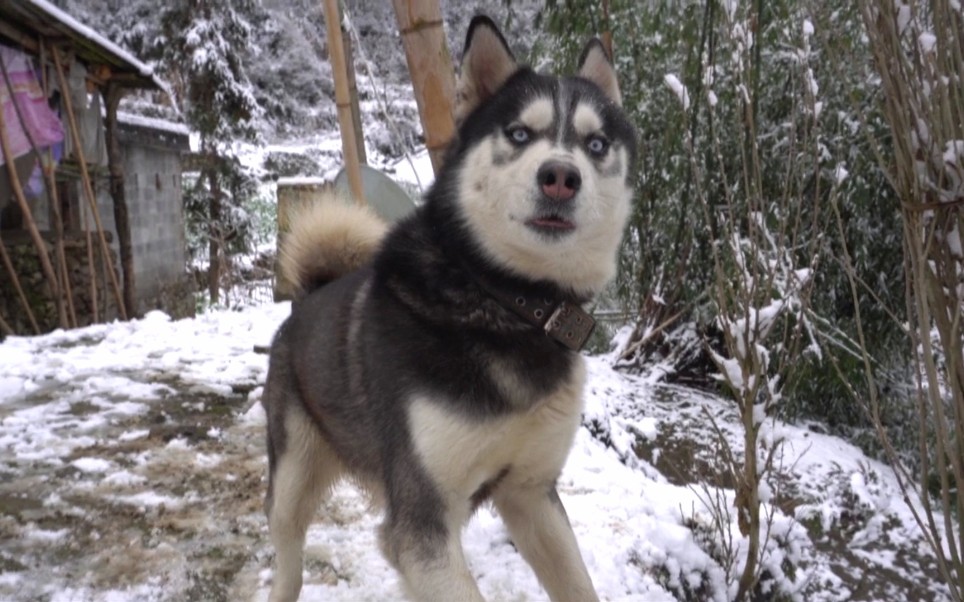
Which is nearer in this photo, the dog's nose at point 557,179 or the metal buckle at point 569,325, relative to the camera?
the dog's nose at point 557,179

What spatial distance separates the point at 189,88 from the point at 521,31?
19.4 ft

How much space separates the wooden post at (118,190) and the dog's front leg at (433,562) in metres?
7.65

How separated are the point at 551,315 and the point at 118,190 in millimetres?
7833

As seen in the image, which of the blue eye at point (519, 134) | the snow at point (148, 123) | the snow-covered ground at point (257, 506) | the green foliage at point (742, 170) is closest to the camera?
the blue eye at point (519, 134)

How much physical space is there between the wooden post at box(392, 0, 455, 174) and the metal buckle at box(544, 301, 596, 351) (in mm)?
1508

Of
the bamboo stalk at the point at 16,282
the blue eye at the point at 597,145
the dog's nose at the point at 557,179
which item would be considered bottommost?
the bamboo stalk at the point at 16,282

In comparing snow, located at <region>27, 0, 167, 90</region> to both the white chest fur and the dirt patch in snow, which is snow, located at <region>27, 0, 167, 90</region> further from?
the white chest fur

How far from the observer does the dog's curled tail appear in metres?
2.82

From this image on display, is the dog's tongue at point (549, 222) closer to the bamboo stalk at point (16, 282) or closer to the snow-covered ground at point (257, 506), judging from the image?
the snow-covered ground at point (257, 506)

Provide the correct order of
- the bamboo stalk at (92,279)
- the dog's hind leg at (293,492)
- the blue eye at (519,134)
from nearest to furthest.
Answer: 1. the blue eye at (519,134)
2. the dog's hind leg at (293,492)
3. the bamboo stalk at (92,279)

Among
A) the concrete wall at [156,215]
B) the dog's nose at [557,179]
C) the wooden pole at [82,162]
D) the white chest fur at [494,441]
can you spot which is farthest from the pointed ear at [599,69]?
the concrete wall at [156,215]

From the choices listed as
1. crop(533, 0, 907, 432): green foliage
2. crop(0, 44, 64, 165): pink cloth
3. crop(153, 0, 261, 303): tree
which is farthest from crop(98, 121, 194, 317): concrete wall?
crop(533, 0, 907, 432): green foliage

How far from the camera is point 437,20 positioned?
3.45 metres

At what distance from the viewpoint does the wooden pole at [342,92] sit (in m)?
4.08
